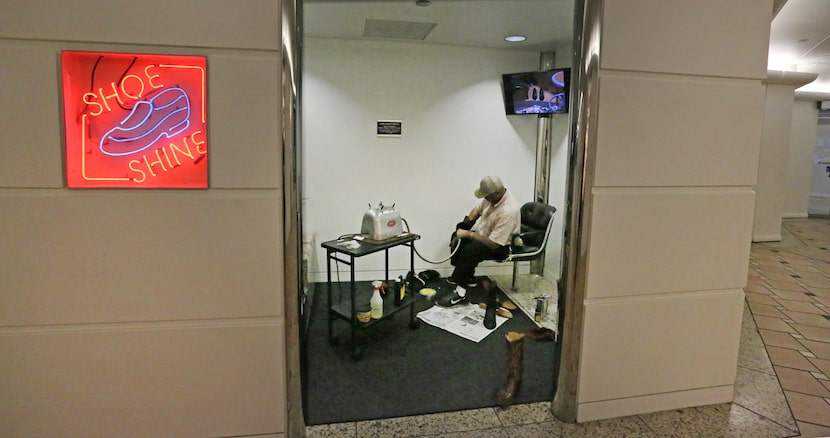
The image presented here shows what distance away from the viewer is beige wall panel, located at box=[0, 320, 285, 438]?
1737 mm

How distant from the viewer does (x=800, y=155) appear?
822cm

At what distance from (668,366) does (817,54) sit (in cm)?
614

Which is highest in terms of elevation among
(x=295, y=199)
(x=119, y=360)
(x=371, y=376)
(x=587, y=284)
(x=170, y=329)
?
(x=295, y=199)

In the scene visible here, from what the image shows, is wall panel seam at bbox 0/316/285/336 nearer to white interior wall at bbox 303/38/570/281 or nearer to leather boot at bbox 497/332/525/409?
leather boot at bbox 497/332/525/409

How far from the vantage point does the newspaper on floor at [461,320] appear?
11.0ft

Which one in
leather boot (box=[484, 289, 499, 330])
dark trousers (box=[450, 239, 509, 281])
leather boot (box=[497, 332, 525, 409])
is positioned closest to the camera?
leather boot (box=[497, 332, 525, 409])

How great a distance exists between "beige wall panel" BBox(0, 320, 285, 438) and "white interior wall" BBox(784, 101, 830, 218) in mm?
9517

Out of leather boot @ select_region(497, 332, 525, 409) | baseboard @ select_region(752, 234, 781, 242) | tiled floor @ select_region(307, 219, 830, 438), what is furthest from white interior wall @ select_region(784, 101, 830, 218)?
leather boot @ select_region(497, 332, 525, 409)

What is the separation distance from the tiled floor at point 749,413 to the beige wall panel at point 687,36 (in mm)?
1716

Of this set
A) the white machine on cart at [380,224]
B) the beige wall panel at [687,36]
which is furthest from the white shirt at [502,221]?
the beige wall panel at [687,36]

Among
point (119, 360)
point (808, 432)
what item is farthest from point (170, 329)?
point (808, 432)

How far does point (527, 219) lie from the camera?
15.5 ft

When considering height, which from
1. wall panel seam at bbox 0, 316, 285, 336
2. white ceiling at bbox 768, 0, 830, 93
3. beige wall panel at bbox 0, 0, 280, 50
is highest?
white ceiling at bbox 768, 0, 830, 93

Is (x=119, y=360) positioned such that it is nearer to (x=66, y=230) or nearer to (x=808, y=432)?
(x=66, y=230)
